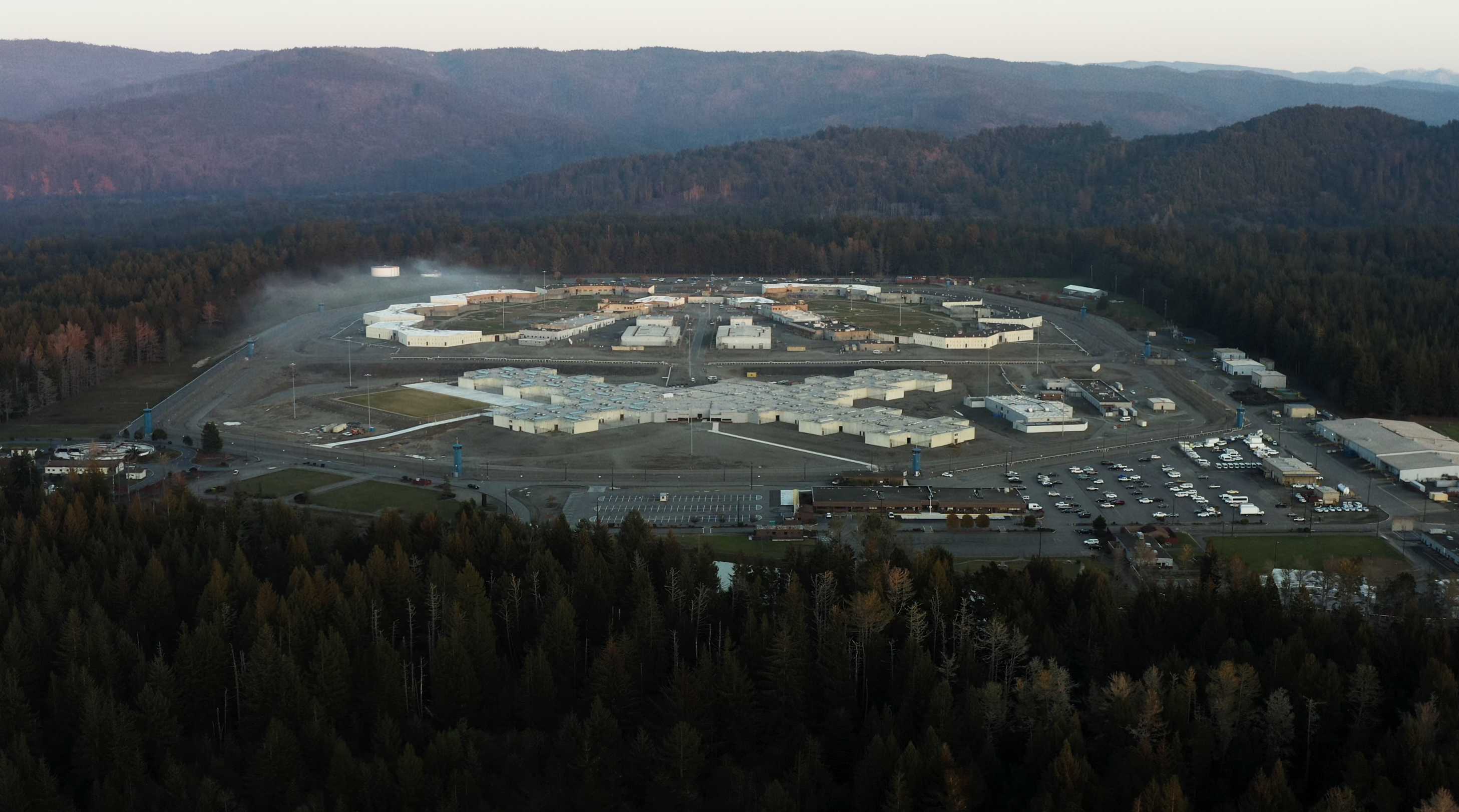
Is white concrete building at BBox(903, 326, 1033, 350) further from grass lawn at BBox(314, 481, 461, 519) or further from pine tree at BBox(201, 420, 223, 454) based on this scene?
pine tree at BBox(201, 420, 223, 454)

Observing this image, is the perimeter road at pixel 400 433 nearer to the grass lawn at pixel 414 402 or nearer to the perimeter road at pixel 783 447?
the grass lawn at pixel 414 402

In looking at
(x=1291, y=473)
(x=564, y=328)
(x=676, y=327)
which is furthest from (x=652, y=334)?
(x=1291, y=473)

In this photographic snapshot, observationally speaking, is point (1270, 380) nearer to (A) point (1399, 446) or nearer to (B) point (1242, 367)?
(B) point (1242, 367)

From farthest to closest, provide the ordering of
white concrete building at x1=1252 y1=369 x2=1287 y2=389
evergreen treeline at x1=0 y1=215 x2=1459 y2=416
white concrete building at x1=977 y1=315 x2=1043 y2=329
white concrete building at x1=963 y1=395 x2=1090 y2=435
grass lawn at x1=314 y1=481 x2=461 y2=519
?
white concrete building at x1=977 y1=315 x2=1043 y2=329
white concrete building at x1=1252 y1=369 x2=1287 y2=389
evergreen treeline at x1=0 y1=215 x2=1459 y2=416
white concrete building at x1=963 y1=395 x2=1090 y2=435
grass lawn at x1=314 y1=481 x2=461 y2=519

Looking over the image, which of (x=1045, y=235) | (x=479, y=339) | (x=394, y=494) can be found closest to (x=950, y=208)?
(x=1045, y=235)

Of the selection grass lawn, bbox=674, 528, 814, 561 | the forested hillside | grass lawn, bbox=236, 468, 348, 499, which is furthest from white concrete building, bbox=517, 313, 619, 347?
the forested hillside

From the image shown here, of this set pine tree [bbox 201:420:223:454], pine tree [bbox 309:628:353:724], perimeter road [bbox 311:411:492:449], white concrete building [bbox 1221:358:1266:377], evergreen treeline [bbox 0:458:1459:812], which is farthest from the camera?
white concrete building [bbox 1221:358:1266:377]
